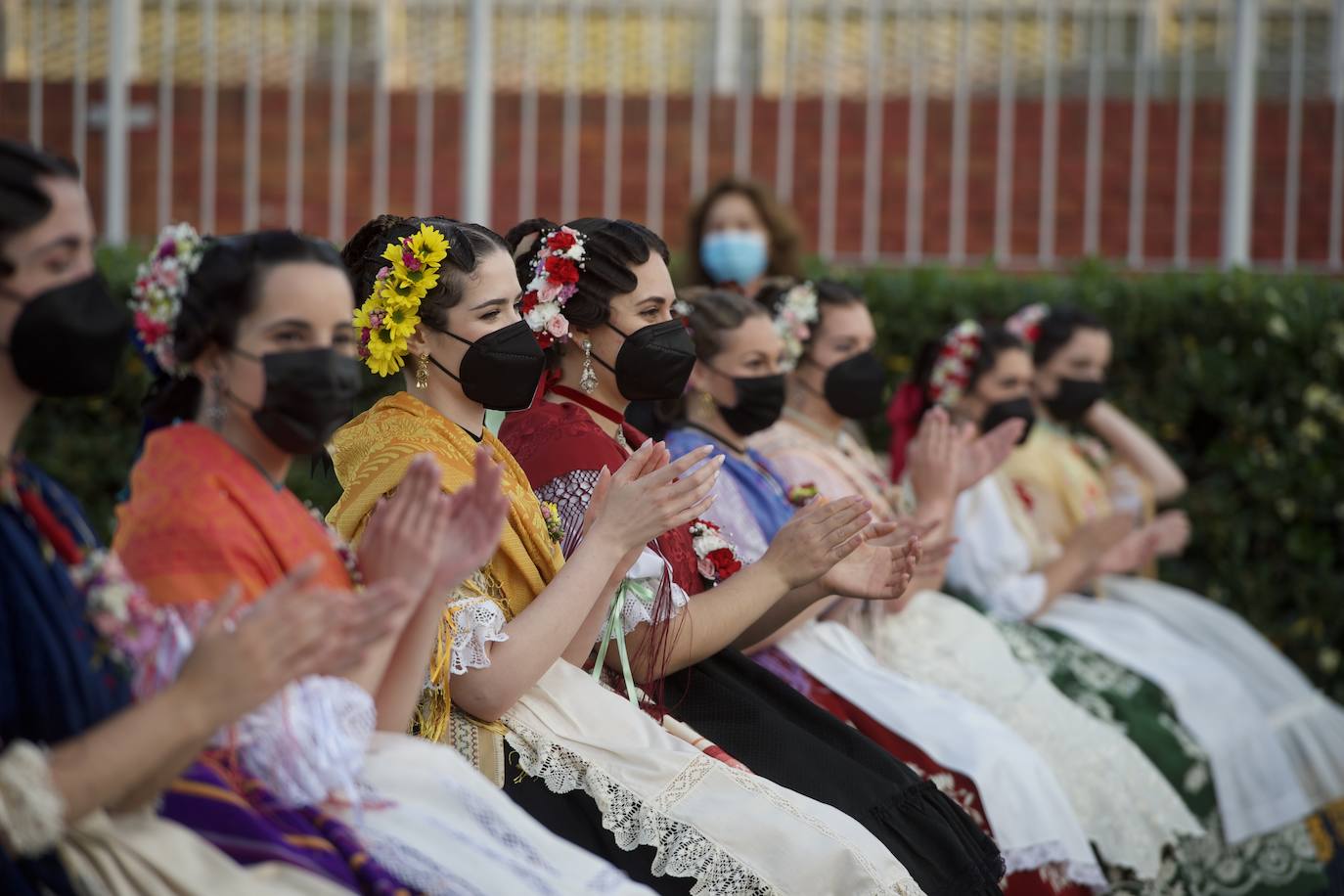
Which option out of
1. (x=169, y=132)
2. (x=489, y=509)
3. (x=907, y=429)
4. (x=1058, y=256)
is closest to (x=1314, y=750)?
(x=907, y=429)

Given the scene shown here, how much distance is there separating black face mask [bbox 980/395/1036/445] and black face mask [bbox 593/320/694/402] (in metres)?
2.32

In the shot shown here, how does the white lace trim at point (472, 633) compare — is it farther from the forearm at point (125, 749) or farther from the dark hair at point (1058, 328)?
the dark hair at point (1058, 328)

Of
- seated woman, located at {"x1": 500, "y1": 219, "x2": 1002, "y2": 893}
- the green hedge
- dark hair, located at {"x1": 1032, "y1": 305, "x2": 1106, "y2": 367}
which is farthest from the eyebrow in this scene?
dark hair, located at {"x1": 1032, "y1": 305, "x2": 1106, "y2": 367}

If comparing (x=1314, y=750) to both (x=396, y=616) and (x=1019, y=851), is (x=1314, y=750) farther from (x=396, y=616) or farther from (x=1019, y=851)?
(x=396, y=616)

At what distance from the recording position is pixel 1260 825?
18.6 feet

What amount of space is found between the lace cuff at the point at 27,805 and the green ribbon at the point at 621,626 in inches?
62.1

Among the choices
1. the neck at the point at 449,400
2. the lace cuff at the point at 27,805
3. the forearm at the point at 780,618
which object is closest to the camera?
the lace cuff at the point at 27,805

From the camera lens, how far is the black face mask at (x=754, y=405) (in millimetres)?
4801

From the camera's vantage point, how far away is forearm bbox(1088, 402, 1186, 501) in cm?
689

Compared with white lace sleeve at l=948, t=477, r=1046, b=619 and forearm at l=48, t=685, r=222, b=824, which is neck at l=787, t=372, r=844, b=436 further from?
forearm at l=48, t=685, r=222, b=824

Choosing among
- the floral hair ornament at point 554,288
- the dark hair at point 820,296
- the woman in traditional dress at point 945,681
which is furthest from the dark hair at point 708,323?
the floral hair ornament at point 554,288

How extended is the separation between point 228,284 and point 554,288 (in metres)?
1.28

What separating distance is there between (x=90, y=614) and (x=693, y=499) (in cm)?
127

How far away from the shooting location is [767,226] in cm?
685
